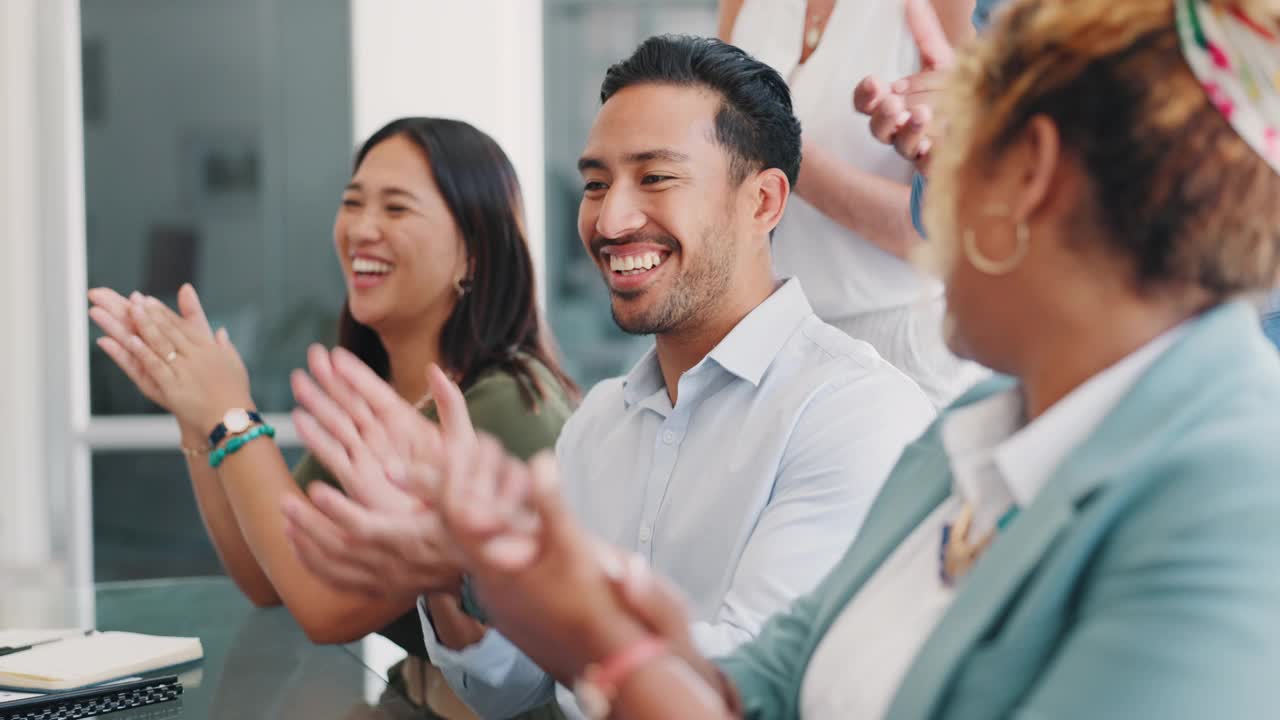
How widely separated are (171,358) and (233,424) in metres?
0.13

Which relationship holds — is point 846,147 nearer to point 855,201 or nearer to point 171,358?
point 855,201

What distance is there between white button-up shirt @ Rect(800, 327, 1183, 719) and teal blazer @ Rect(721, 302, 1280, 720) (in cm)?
3

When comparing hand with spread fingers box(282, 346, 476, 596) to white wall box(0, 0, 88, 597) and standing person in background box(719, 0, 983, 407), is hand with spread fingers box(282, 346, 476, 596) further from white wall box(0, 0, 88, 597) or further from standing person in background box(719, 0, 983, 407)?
white wall box(0, 0, 88, 597)

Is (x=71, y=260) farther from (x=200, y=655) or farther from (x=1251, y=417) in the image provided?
(x=1251, y=417)

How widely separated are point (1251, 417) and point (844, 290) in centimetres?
122

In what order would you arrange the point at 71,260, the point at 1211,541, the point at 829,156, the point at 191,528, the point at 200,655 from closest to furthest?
the point at 1211,541 < the point at 200,655 < the point at 829,156 < the point at 71,260 < the point at 191,528

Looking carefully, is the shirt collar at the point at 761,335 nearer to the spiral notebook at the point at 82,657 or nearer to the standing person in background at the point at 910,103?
the standing person in background at the point at 910,103

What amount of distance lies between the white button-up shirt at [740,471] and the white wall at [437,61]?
287 centimetres

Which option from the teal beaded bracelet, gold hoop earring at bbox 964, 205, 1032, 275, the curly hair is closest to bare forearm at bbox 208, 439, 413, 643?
the teal beaded bracelet

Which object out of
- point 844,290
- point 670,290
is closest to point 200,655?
point 670,290

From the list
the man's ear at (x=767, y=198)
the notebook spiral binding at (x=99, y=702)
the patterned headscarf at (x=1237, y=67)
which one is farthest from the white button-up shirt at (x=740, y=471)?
the patterned headscarf at (x=1237, y=67)

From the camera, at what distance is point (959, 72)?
924 millimetres

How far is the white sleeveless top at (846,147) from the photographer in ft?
6.28

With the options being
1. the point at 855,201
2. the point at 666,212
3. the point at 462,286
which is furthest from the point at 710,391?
the point at 462,286
